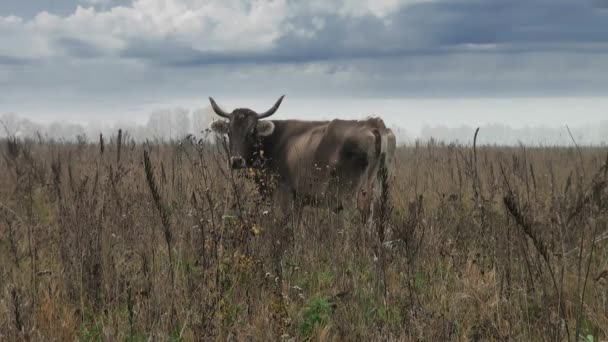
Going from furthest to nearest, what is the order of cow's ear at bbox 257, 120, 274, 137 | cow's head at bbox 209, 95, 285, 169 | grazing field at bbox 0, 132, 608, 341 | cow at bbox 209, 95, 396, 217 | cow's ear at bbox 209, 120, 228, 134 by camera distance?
1. cow's ear at bbox 209, 120, 228, 134
2. cow's ear at bbox 257, 120, 274, 137
3. cow's head at bbox 209, 95, 285, 169
4. cow at bbox 209, 95, 396, 217
5. grazing field at bbox 0, 132, 608, 341

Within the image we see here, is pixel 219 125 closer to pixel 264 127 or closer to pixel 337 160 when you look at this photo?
pixel 264 127

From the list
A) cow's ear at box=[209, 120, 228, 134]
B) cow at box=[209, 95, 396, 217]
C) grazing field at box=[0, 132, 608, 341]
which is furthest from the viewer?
cow's ear at box=[209, 120, 228, 134]

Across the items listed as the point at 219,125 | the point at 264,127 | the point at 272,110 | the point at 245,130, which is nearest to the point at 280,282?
the point at 245,130

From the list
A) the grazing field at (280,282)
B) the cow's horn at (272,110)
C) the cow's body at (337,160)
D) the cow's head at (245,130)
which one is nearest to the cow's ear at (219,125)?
the cow's head at (245,130)

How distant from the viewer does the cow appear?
7.80 metres

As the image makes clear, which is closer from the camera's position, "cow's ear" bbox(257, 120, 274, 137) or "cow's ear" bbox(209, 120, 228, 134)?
"cow's ear" bbox(257, 120, 274, 137)

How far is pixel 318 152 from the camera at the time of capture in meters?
8.36

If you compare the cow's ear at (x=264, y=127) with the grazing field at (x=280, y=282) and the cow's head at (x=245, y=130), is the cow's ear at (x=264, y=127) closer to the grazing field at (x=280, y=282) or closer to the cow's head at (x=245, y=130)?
the cow's head at (x=245, y=130)

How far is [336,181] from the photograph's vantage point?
782cm

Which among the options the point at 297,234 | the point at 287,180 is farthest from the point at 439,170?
the point at 297,234

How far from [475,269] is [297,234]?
5.18 feet

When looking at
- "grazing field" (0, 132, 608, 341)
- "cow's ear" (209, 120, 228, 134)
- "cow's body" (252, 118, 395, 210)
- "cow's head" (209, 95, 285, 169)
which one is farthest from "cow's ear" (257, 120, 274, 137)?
"grazing field" (0, 132, 608, 341)

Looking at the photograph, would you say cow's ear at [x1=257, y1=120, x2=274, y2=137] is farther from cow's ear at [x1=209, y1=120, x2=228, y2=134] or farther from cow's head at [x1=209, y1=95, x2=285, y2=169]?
cow's ear at [x1=209, y1=120, x2=228, y2=134]

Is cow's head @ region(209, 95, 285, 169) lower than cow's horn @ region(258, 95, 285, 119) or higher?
lower
